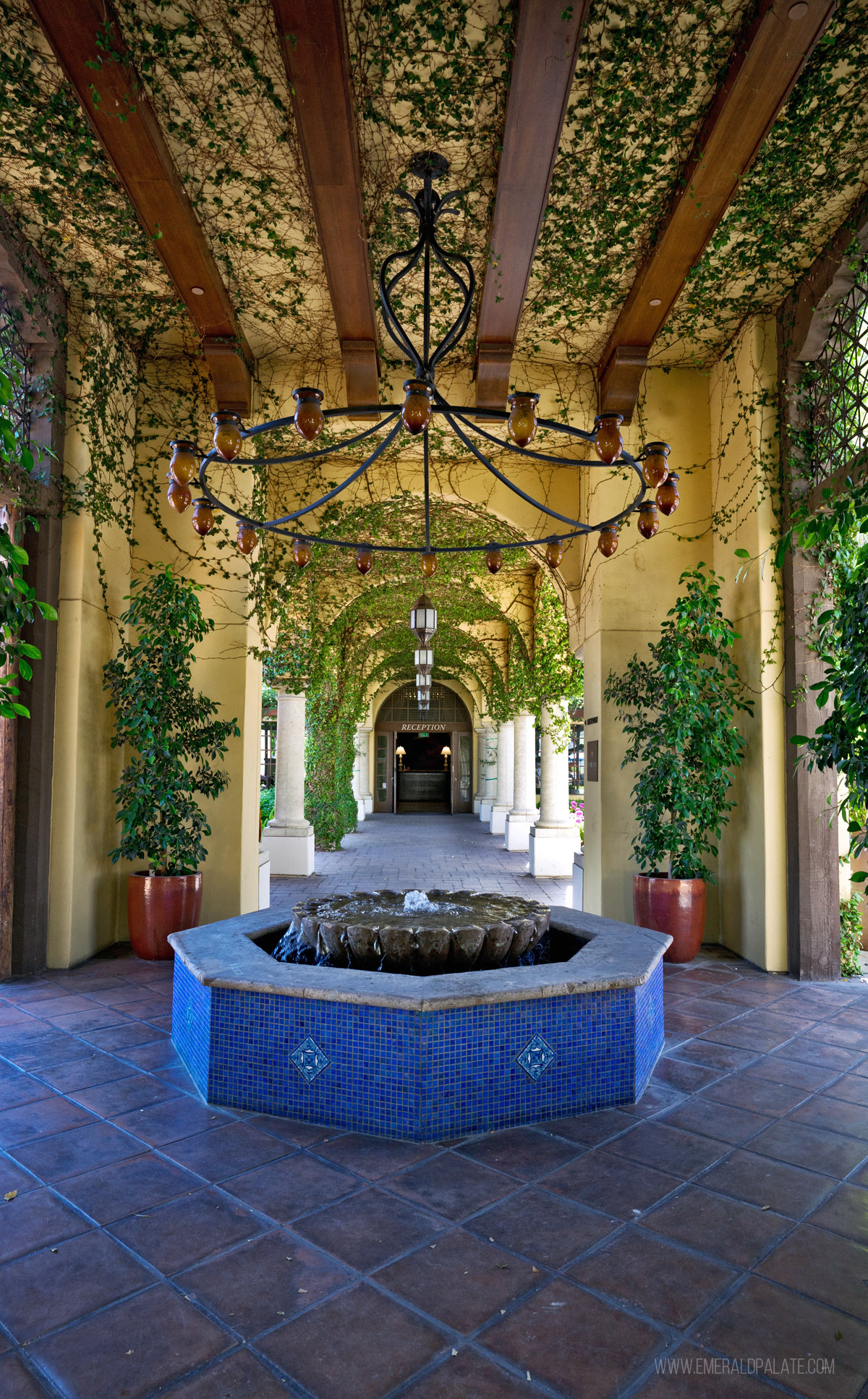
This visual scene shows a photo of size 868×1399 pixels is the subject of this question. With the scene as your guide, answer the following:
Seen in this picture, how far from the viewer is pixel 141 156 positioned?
3.86 meters

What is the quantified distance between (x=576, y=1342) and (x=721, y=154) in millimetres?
4631

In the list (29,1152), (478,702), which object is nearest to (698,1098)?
(29,1152)

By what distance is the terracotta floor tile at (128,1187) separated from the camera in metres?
2.40

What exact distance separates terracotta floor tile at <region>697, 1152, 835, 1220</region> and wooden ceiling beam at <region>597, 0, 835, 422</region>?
13.7 feet

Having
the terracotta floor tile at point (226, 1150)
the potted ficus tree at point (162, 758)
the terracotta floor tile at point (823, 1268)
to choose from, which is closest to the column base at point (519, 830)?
the potted ficus tree at point (162, 758)

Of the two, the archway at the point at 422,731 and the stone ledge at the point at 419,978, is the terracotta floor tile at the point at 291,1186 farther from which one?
the archway at the point at 422,731

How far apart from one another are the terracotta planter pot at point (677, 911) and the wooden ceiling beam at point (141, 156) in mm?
4503

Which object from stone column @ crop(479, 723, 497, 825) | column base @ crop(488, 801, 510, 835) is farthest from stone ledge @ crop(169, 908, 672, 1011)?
stone column @ crop(479, 723, 497, 825)

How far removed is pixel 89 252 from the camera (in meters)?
4.84

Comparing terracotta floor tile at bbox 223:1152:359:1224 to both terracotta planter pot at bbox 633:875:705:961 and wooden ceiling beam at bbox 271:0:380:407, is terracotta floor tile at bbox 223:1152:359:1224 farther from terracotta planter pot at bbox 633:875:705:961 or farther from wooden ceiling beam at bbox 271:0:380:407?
wooden ceiling beam at bbox 271:0:380:407

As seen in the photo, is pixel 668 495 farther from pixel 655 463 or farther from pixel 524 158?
pixel 524 158

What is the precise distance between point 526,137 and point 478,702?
17.1 meters

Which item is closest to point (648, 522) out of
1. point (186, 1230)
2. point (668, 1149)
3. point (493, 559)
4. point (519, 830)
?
point (493, 559)

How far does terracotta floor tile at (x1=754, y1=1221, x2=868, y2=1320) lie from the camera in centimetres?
201
